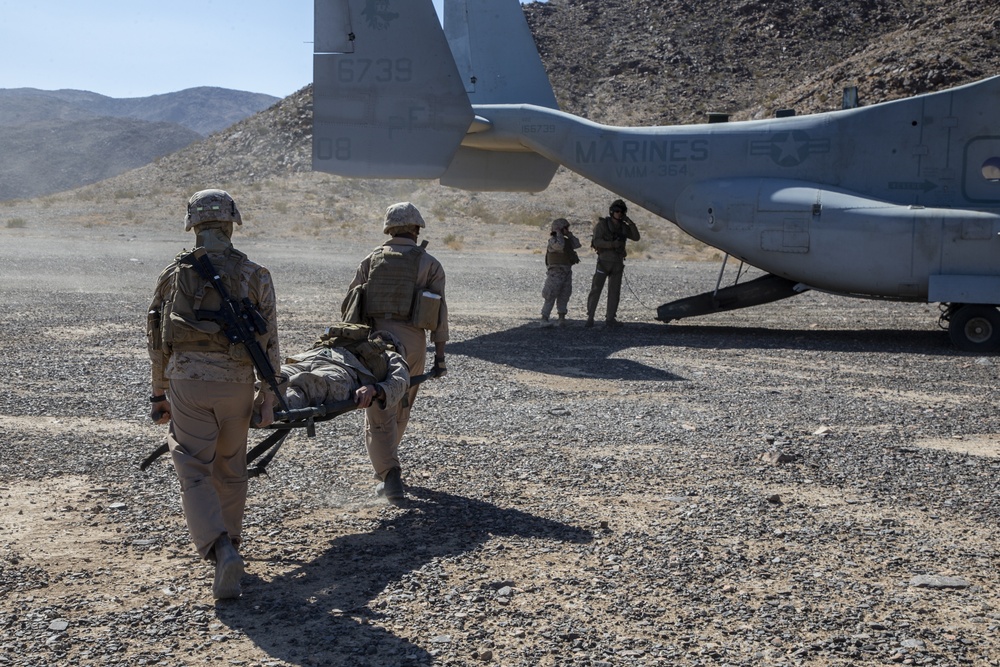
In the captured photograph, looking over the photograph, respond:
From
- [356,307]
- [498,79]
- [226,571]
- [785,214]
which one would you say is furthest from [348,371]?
[498,79]

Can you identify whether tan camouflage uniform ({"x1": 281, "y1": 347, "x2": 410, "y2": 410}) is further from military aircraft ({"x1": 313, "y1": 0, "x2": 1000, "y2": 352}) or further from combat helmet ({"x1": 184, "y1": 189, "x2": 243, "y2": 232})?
military aircraft ({"x1": 313, "y1": 0, "x2": 1000, "y2": 352})

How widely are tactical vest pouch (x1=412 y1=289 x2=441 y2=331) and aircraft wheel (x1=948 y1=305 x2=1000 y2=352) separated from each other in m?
8.85

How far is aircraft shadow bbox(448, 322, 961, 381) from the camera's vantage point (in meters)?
10.9

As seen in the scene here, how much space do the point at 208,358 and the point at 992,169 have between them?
1108cm

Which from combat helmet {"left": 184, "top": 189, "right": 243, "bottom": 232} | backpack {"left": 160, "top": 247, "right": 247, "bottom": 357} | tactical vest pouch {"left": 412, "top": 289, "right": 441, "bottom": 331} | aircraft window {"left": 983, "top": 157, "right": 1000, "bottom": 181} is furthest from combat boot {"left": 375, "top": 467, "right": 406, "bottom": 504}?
aircraft window {"left": 983, "top": 157, "right": 1000, "bottom": 181}

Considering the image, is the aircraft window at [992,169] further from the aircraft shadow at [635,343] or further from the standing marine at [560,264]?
the standing marine at [560,264]

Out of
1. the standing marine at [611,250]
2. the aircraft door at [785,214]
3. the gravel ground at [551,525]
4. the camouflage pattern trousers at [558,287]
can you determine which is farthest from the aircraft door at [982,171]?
the camouflage pattern trousers at [558,287]

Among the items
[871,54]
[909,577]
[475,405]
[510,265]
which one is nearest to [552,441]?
[475,405]

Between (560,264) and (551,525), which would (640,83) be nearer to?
(560,264)

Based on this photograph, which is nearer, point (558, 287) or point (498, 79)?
point (558, 287)

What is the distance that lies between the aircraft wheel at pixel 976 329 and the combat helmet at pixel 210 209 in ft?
34.3

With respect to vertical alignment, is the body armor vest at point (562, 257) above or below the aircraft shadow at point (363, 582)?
above

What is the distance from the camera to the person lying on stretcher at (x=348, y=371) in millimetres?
5211

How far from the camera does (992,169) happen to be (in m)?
12.5
